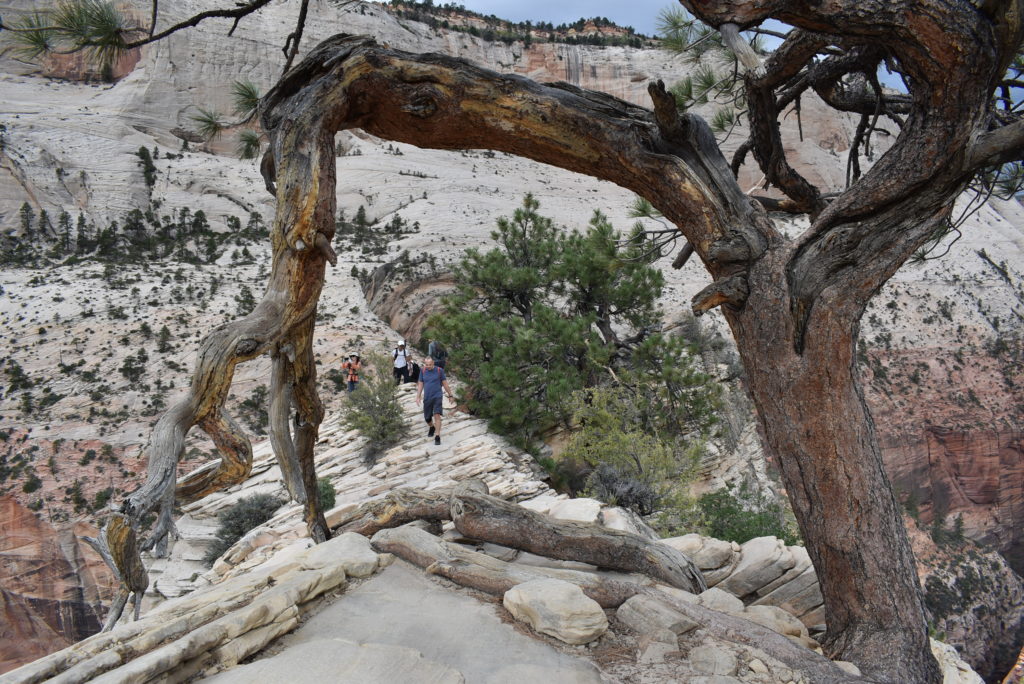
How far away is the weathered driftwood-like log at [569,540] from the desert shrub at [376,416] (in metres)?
7.11

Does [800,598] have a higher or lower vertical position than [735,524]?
higher

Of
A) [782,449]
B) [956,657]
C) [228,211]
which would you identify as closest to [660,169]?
[782,449]

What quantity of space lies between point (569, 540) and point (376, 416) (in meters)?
8.10

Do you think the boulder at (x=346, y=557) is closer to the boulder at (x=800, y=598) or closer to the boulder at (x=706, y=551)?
the boulder at (x=706, y=551)

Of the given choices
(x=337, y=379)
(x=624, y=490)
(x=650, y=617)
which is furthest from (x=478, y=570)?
(x=337, y=379)

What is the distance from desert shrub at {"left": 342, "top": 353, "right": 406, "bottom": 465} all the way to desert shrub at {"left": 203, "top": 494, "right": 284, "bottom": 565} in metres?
1.76

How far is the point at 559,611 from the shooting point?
2.49 metres

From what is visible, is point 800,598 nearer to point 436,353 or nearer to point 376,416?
point 436,353

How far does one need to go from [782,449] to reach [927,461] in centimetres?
2727

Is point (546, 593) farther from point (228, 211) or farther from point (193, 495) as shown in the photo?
point (228, 211)

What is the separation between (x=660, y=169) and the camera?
285 cm

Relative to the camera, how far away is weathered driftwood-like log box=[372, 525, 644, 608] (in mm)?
2830

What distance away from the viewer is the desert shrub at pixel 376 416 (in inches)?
419

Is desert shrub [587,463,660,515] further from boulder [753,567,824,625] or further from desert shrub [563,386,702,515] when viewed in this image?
boulder [753,567,824,625]
